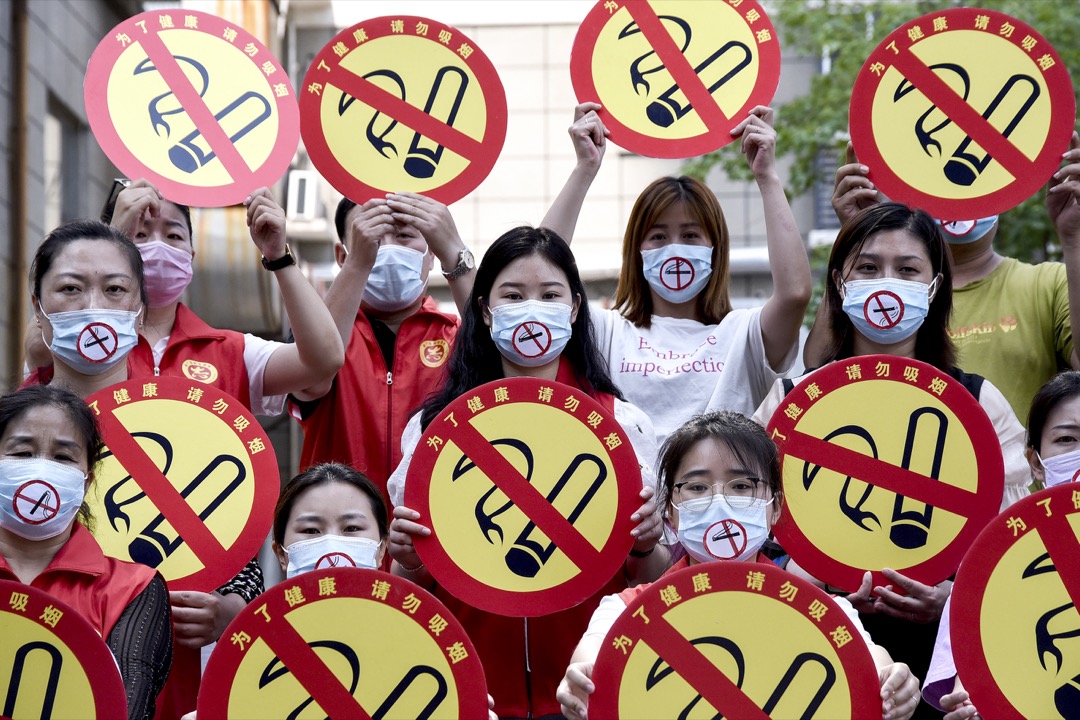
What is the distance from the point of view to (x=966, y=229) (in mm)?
5227

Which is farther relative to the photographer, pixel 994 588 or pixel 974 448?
pixel 974 448

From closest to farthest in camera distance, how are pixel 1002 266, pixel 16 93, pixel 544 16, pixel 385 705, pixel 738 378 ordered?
pixel 385 705, pixel 738 378, pixel 1002 266, pixel 16 93, pixel 544 16

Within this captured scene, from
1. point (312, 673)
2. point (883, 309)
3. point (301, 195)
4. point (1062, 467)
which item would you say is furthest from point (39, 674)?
point (301, 195)

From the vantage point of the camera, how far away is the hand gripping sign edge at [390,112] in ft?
16.4

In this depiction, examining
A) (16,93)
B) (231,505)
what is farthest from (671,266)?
(16,93)

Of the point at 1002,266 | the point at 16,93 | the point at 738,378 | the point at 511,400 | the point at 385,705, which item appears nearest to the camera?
the point at 385,705

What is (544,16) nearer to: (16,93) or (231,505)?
(16,93)

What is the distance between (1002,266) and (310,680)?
3068 mm

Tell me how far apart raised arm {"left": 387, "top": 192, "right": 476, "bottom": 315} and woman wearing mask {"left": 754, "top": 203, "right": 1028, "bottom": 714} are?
1.20 metres

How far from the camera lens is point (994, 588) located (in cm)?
354

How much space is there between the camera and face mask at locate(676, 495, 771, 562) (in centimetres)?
386

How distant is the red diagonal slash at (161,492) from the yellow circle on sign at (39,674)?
0.67 meters

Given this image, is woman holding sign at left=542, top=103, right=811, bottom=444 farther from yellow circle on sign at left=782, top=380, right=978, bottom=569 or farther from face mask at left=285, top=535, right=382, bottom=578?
face mask at left=285, top=535, right=382, bottom=578

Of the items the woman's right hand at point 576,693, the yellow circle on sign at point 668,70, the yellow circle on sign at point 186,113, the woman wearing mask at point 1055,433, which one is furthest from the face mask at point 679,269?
the woman's right hand at point 576,693
